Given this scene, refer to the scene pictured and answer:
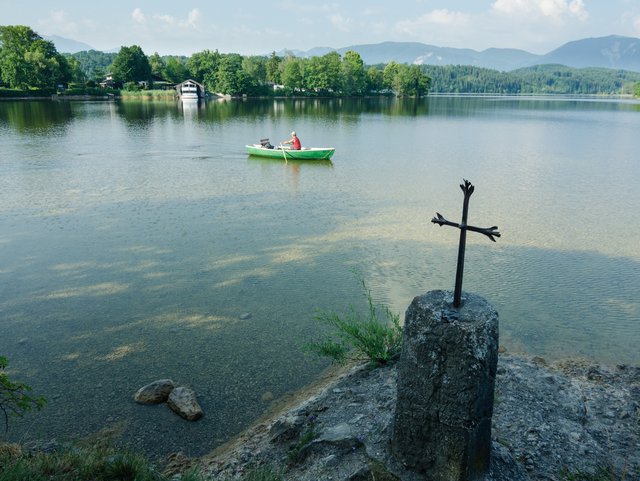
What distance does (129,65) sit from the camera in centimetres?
10306

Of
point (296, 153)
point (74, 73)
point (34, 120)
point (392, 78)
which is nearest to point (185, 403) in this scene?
point (296, 153)

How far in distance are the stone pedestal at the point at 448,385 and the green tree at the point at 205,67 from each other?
109 m

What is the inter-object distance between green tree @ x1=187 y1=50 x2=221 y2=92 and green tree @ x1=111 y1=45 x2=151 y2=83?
1118 cm

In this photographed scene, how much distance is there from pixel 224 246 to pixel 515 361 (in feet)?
28.1

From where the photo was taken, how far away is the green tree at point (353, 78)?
365 ft

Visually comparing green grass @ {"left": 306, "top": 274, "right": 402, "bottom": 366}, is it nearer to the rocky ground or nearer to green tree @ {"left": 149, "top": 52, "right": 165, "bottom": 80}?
the rocky ground

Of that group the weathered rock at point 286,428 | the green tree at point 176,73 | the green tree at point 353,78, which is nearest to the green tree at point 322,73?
the green tree at point 353,78

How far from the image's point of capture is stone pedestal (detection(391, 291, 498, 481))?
156 inches

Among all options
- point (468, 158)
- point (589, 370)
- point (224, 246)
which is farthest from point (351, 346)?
point (468, 158)

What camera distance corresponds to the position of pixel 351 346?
8719 mm

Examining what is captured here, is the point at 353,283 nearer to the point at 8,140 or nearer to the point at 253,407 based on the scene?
the point at 253,407

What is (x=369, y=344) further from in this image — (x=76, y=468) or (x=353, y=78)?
(x=353, y=78)

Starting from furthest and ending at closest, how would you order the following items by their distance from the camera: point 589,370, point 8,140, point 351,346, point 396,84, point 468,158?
point 396,84
point 8,140
point 468,158
point 351,346
point 589,370

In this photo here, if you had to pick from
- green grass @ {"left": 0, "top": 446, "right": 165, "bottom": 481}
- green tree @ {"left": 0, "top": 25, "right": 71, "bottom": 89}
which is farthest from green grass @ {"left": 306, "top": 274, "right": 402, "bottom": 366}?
green tree @ {"left": 0, "top": 25, "right": 71, "bottom": 89}
